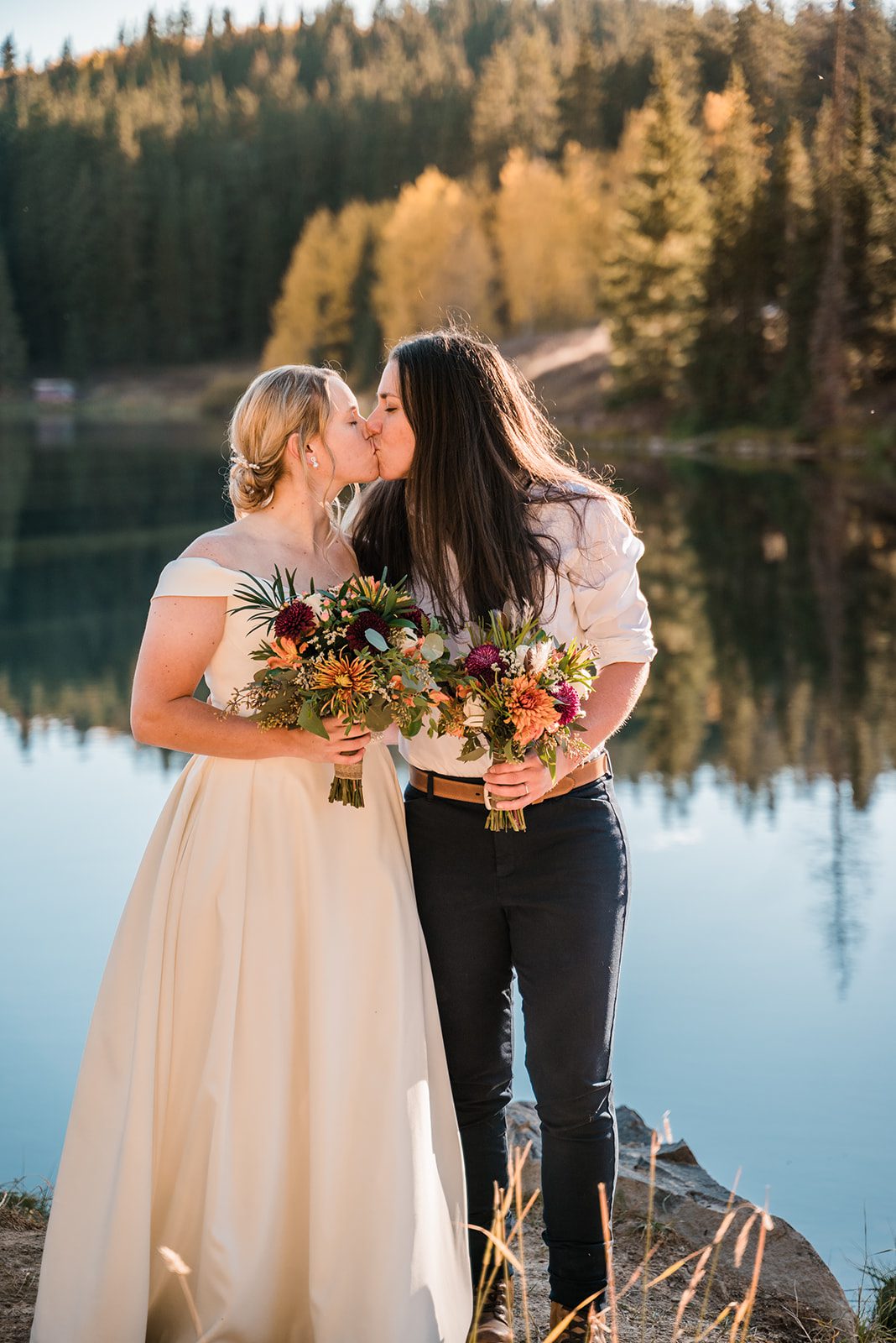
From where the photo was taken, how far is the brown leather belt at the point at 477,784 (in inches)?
105

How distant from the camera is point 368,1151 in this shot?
8.45 feet

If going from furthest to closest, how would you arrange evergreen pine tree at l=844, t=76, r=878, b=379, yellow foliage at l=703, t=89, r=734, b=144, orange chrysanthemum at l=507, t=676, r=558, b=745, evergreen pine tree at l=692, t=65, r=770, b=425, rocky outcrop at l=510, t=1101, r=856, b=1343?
1. evergreen pine tree at l=692, t=65, r=770, b=425
2. yellow foliage at l=703, t=89, r=734, b=144
3. evergreen pine tree at l=844, t=76, r=878, b=379
4. rocky outcrop at l=510, t=1101, r=856, b=1343
5. orange chrysanthemum at l=507, t=676, r=558, b=745

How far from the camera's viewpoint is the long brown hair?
271 centimetres

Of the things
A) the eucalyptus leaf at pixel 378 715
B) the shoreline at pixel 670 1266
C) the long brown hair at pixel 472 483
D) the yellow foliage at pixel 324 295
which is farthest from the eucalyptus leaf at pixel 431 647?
the yellow foliage at pixel 324 295

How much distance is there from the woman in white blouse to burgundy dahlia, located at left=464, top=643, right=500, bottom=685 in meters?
0.26

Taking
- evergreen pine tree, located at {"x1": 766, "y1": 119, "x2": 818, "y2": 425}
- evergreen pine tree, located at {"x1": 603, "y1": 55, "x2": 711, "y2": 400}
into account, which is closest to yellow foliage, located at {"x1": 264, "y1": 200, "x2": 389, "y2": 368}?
evergreen pine tree, located at {"x1": 603, "y1": 55, "x2": 711, "y2": 400}

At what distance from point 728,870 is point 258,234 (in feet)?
210

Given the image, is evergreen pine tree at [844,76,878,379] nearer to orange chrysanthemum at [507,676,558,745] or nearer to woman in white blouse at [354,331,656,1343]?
woman in white blouse at [354,331,656,1343]

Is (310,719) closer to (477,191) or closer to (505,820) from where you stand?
(505,820)

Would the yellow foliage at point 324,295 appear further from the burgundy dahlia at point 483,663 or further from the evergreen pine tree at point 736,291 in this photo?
the burgundy dahlia at point 483,663

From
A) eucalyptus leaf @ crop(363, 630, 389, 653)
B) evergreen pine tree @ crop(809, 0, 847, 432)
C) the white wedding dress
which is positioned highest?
evergreen pine tree @ crop(809, 0, 847, 432)

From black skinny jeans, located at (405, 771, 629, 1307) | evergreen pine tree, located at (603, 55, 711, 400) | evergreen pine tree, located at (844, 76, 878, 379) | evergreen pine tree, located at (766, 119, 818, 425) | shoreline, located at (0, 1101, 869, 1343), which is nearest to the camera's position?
black skinny jeans, located at (405, 771, 629, 1307)

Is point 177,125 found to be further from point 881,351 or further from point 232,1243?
point 232,1243

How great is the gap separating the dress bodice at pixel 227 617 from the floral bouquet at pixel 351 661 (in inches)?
6.0
